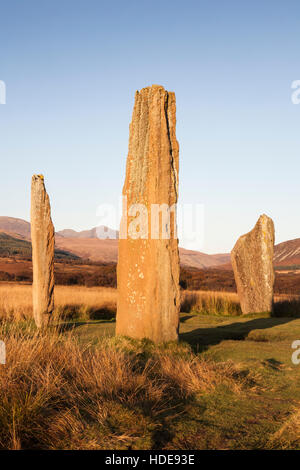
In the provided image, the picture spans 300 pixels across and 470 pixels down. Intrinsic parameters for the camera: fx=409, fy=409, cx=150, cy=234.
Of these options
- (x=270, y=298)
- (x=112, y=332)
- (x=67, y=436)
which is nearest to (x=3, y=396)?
(x=67, y=436)

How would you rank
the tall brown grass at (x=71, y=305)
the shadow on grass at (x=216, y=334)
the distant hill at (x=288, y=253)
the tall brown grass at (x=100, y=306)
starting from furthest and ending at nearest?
the distant hill at (x=288, y=253)
the tall brown grass at (x=100, y=306)
the tall brown grass at (x=71, y=305)
the shadow on grass at (x=216, y=334)

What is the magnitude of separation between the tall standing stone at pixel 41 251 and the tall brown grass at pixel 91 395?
3.94m

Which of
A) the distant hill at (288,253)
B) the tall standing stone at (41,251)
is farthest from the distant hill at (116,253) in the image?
the tall standing stone at (41,251)

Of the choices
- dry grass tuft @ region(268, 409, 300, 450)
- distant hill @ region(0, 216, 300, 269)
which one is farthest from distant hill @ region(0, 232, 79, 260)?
dry grass tuft @ region(268, 409, 300, 450)

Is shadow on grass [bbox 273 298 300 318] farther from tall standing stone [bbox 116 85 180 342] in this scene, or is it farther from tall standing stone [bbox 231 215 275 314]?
tall standing stone [bbox 116 85 180 342]

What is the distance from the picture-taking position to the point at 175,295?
6895 mm

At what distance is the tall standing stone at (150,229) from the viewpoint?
267 inches

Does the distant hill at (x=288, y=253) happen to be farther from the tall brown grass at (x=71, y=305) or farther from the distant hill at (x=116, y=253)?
the tall brown grass at (x=71, y=305)

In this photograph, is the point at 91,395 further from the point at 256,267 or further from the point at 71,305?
the point at 71,305

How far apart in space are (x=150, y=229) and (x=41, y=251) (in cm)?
368

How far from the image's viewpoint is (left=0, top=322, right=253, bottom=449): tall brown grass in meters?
3.16

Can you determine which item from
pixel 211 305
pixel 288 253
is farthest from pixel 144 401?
pixel 288 253

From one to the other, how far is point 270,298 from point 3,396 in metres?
11.0
